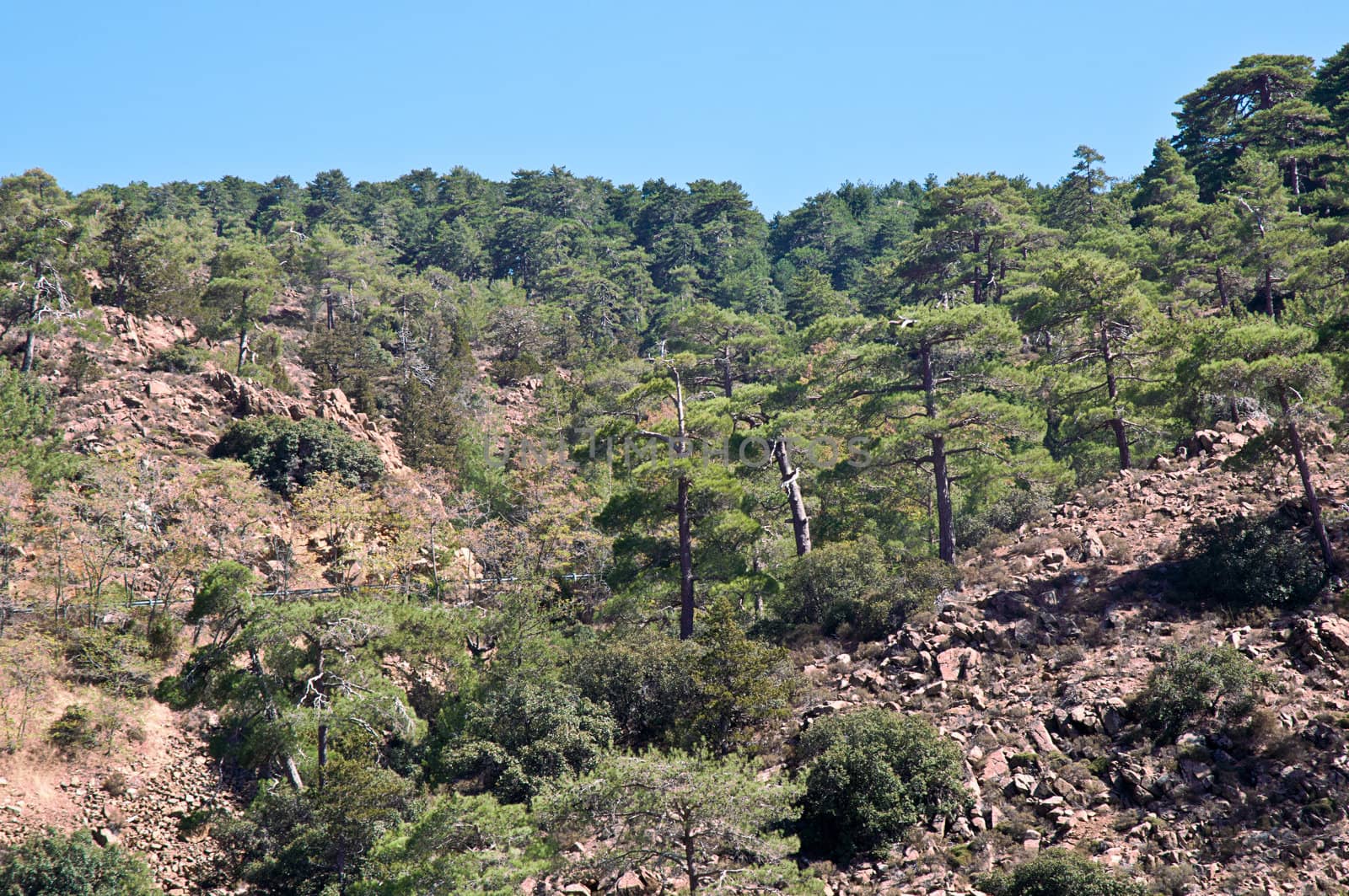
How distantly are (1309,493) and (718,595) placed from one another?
15.0m

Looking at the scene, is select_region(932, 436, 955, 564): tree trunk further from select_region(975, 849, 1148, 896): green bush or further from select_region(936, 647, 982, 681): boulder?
select_region(975, 849, 1148, 896): green bush

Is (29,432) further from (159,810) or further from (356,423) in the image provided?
(159,810)

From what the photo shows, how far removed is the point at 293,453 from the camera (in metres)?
47.7

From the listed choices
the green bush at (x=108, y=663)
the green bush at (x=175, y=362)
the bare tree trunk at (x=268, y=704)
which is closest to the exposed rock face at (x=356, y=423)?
the green bush at (x=175, y=362)

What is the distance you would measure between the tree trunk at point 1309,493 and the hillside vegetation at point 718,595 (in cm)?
14

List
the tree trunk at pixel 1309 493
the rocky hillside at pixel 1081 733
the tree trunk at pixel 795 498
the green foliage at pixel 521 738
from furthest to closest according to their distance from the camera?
the tree trunk at pixel 795 498 < the green foliage at pixel 521 738 < the tree trunk at pixel 1309 493 < the rocky hillside at pixel 1081 733

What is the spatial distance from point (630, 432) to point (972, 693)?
12.4 metres

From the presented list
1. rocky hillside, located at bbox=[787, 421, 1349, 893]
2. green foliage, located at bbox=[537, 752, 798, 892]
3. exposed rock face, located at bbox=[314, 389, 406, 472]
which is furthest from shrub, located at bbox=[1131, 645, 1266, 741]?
exposed rock face, located at bbox=[314, 389, 406, 472]

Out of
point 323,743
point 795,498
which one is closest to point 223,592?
point 323,743

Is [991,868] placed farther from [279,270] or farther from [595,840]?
[279,270]

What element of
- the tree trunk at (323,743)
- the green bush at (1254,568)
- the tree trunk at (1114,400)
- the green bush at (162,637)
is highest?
the tree trunk at (1114,400)

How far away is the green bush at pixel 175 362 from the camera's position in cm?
5325

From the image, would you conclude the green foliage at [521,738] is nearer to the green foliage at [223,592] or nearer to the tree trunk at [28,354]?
the green foliage at [223,592]

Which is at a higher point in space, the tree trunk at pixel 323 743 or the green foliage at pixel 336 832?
the tree trunk at pixel 323 743
